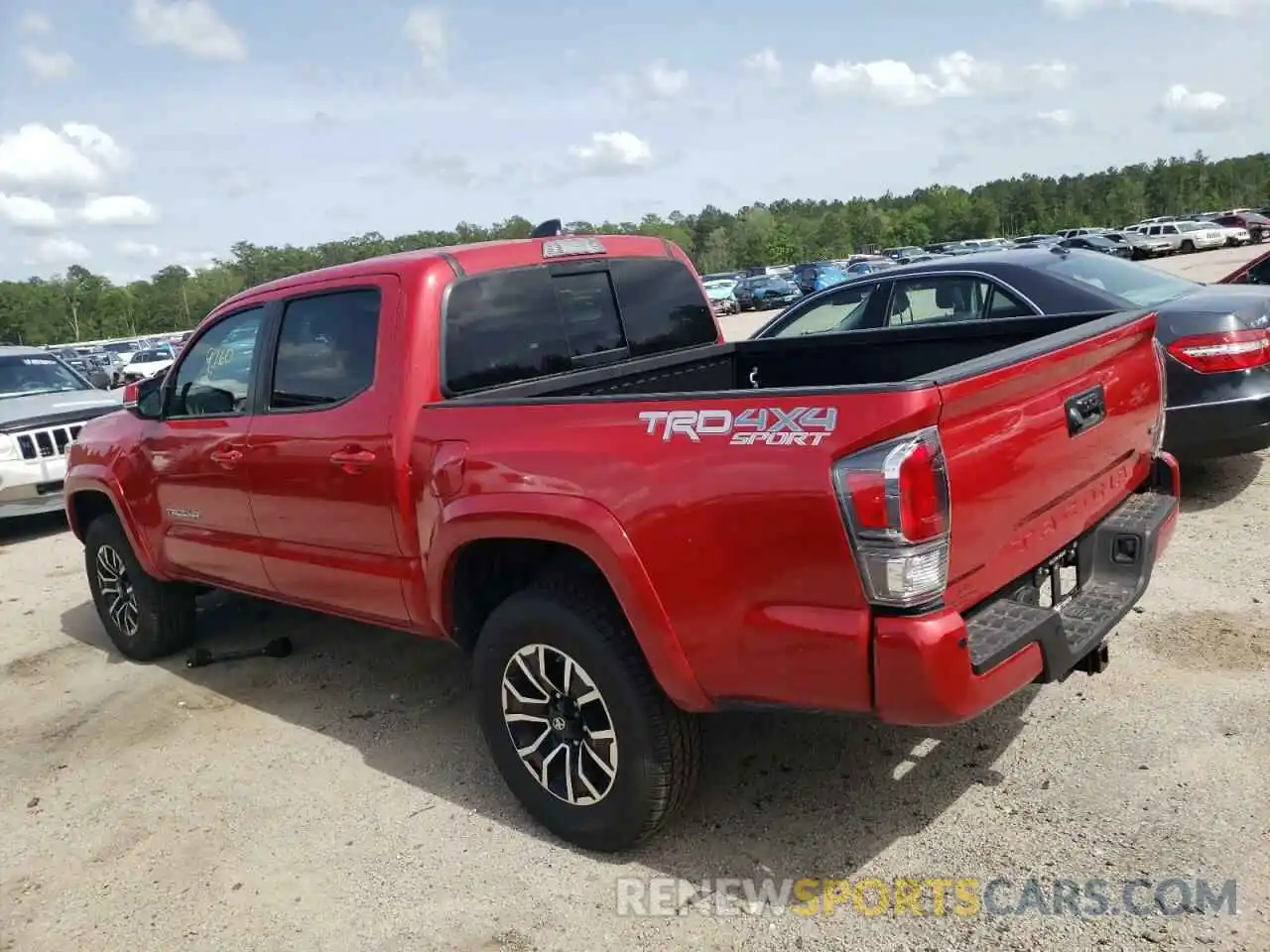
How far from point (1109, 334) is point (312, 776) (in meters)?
3.46

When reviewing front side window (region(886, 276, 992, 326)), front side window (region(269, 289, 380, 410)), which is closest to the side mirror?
front side window (region(269, 289, 380, 410))

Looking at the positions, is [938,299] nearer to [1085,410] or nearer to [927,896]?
[1085,410]

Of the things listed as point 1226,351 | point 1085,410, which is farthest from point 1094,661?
point 1226,351

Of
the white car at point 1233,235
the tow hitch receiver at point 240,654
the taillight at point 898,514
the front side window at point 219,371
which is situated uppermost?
the front side window at point 219,371

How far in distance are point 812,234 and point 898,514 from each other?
382 feet

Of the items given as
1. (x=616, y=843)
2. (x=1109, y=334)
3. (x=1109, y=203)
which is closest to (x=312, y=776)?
(x=616, y=843)

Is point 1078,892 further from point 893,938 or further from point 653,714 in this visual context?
point 653,714

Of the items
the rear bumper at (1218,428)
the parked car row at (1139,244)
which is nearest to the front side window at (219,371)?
the rear bumper at (1218,428)

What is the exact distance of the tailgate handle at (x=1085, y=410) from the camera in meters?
3.08

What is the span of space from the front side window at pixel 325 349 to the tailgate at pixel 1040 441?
2.25 m

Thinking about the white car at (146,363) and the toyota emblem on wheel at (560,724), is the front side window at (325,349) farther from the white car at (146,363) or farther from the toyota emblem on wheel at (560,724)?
the white car at (146,363)

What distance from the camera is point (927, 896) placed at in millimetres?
2941

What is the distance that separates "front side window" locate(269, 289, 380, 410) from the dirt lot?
5.07ft

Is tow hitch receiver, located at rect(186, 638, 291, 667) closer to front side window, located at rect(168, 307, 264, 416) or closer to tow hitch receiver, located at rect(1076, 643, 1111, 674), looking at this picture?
front side window, located at rect(168, 307, 264, 416)
